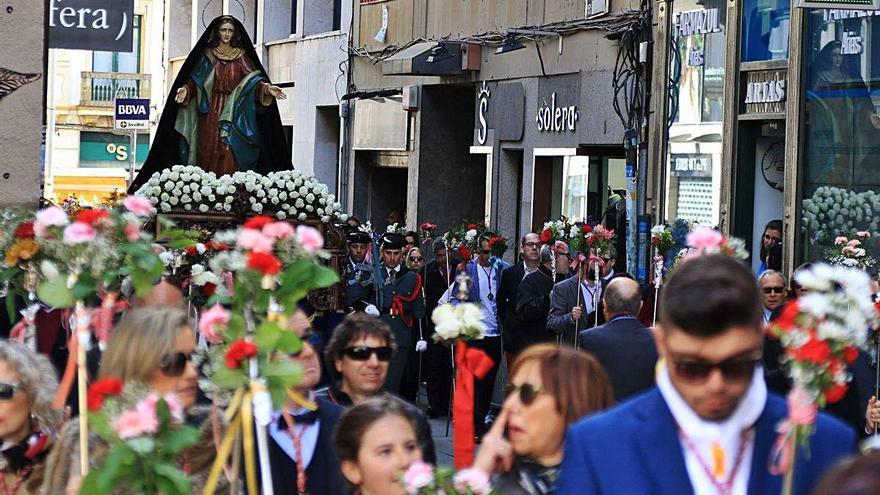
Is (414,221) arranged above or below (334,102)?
below

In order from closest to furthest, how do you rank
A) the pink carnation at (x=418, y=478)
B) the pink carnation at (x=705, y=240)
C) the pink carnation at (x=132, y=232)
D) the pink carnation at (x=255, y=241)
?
the pink carnation at (x=418, y=478), the pink carnation at (x=705, y=240), the pink carnation at (x=255, y=241), the pink carnation at (x=132, y=232)

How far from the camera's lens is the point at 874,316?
416cm

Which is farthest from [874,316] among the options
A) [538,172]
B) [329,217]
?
[538,172]

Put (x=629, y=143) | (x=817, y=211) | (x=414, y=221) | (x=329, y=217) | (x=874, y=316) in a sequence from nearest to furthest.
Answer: (x=874, y=316) → (x=329, y=217) → (x=817, y=211) → (x=629, y=143) → (x=414, y=221)

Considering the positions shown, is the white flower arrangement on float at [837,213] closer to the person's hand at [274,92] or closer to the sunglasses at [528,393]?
the person's hand at [274,92]

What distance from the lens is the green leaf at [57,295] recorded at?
5441 millimetres

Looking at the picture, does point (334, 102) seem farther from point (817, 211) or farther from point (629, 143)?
point (817, 211)

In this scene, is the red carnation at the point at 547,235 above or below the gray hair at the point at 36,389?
above

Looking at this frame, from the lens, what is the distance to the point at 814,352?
3885 millimetres

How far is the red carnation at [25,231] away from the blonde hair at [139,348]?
5.05 feet

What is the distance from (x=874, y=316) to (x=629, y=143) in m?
17.0

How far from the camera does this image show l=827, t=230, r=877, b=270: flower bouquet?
517 inches

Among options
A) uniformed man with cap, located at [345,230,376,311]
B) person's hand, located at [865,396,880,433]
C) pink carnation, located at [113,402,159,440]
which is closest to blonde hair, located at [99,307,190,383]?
pink carnation, located at [113,402,159,440]

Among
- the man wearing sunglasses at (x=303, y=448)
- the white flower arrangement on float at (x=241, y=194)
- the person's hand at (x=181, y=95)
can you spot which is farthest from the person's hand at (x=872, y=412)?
the person's hand at (x=181, y=95)
